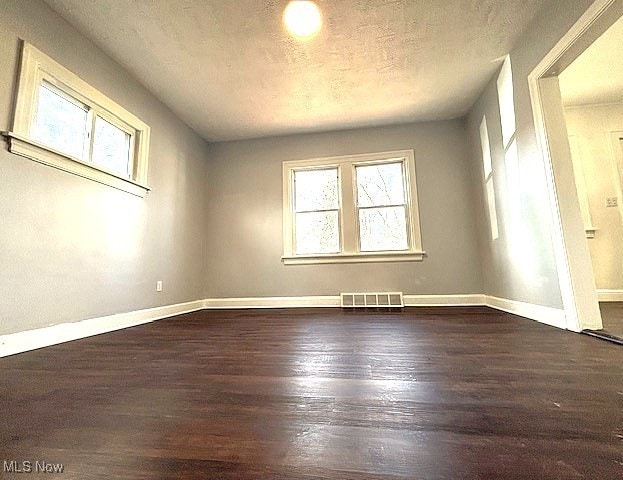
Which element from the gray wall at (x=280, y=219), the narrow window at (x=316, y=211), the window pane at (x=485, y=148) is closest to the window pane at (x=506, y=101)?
the window pane at (x=485, y=148)

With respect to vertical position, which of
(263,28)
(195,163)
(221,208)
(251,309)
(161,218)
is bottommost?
(251,309)

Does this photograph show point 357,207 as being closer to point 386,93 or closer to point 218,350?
point 386,93

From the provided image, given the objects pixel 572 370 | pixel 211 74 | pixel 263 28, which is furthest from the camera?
pixel 211 74

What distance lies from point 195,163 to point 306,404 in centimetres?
370

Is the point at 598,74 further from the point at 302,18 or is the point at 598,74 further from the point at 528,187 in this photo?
the point at 302,18

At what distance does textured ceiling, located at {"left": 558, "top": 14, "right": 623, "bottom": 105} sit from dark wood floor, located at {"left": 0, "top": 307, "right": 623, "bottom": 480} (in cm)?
262

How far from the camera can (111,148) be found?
2.58 m

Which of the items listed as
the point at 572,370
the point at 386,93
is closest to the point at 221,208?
the point at 386,93

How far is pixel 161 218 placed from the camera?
3133mm

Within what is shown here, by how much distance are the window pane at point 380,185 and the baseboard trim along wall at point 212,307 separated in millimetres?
1298

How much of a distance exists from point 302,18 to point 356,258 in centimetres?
257

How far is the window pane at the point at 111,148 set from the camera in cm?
243

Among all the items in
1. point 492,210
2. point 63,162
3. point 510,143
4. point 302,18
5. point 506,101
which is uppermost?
point 302,18

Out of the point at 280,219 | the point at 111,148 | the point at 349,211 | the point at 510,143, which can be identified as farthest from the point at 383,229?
the point at 111,148
